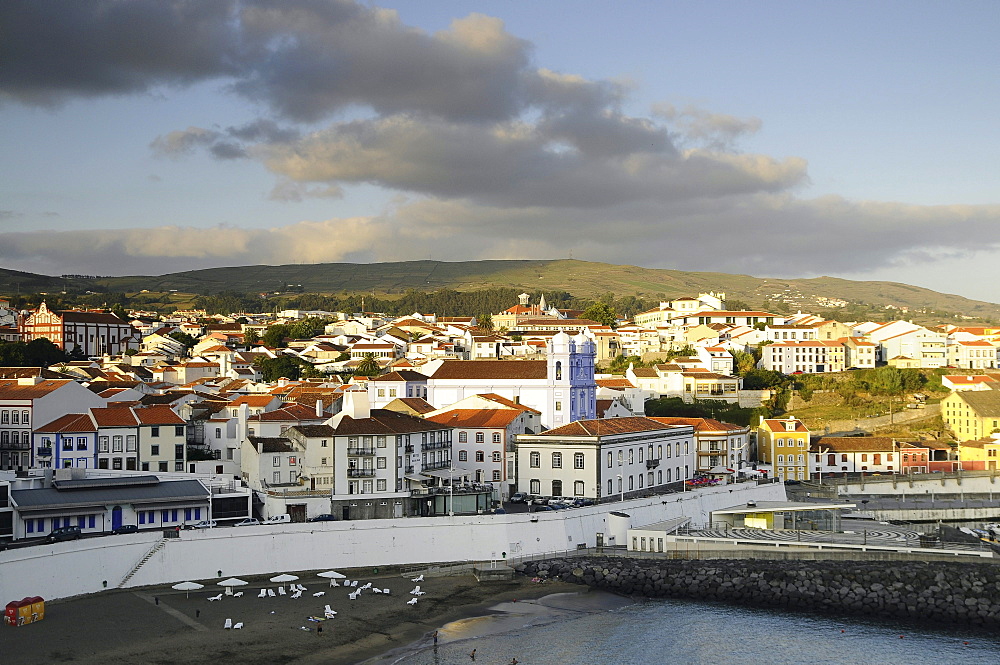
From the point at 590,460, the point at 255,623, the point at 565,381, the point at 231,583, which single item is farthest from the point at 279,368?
the point at 255,623

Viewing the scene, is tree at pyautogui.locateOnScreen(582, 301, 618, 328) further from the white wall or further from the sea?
the sea

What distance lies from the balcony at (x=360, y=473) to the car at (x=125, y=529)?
924cm

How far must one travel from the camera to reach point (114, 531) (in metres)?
38.6

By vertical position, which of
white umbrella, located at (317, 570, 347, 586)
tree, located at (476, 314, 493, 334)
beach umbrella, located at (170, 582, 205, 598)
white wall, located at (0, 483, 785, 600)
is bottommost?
white umbrella, located at (317, 570, 347, 586)

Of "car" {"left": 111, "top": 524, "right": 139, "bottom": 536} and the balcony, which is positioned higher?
the balcony

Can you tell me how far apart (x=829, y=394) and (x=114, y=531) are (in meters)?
61.8

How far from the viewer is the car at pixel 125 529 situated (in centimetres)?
3834

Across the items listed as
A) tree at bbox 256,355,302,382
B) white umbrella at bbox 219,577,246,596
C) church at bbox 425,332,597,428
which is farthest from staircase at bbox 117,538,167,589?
tree at bbox 256,355,302,382

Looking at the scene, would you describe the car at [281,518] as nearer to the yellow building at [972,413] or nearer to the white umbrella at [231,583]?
the white umbrella at [231,583]

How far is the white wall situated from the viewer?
32.7 m

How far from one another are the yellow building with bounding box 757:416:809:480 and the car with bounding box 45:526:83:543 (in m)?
44.9

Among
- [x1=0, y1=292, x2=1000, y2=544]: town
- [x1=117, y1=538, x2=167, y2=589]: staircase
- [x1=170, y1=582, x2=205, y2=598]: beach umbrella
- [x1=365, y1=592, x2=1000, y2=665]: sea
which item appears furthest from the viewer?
[x1=0, y1=292, x2=1000, y2=544]: town

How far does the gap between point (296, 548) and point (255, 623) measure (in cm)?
623

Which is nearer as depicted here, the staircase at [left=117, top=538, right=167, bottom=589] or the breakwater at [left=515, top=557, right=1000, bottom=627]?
the staircase at [left=117, top=538, right=167, bottom=589]
